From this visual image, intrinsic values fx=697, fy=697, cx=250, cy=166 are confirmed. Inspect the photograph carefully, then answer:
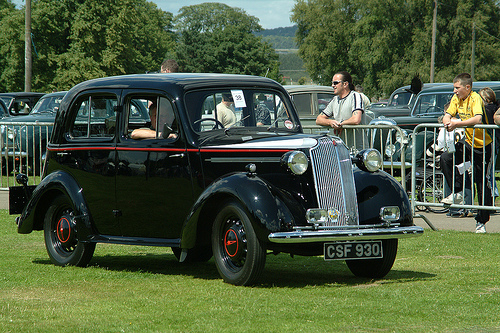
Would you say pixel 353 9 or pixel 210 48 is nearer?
pixel 353 9

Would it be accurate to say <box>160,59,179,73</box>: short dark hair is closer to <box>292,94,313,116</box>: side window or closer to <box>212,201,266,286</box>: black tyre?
<box>212,201,266,286</box>: black tyre

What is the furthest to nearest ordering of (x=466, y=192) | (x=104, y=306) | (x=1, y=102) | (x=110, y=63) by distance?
(x=110, y=63)
(x=1, y=102)
(x=466, y=192)
(x=104, y=306)

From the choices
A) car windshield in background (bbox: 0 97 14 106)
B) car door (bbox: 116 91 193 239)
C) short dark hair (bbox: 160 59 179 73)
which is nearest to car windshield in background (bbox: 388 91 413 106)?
car windshield in background (bbox: 0 97 14 106)

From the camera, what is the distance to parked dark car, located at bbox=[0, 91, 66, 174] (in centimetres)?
1427

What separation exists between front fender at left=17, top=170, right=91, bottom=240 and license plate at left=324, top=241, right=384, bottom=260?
104 inches

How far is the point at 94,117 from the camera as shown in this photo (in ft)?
24.2

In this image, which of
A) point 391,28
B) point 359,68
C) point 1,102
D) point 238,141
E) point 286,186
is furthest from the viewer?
point 359,68

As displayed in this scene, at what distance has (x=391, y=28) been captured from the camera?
2398 inches

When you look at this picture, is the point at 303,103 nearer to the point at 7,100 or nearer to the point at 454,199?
the point at 454,199

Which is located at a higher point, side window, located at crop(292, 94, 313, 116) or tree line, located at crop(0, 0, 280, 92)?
tree line, located at crop(0, 0, 280, 92)

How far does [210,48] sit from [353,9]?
27.5 m

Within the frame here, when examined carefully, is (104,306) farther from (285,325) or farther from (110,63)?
(110,63)

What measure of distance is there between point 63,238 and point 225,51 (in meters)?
85.2

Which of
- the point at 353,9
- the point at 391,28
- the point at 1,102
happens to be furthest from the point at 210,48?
the point at 1,102
